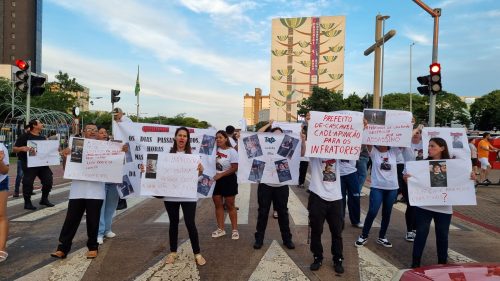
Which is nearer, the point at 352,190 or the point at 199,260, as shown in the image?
the point at 199,260

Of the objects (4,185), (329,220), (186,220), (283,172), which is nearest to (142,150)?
(186,220)

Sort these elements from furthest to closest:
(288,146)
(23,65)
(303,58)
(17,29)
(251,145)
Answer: (303,58) → (17,29) → (23,65) → (251,145) → (288,146)

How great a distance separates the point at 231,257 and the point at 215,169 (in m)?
1.46

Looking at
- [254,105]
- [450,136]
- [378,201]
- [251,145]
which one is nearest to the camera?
[378,201]

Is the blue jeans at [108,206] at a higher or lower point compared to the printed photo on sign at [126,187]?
lower

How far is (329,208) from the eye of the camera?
538cm

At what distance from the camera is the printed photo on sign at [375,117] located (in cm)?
664

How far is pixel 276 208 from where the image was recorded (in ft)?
21.3

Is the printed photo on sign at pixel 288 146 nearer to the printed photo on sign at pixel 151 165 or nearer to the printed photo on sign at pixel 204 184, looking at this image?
the printed photo on sign at pixel 204 184

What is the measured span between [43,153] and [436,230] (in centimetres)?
845

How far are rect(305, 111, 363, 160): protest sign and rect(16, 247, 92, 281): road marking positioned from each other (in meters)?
3.38

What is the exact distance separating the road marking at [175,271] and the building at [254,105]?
525 feet

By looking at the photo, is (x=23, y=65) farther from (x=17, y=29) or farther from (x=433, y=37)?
(x=17, y=29)

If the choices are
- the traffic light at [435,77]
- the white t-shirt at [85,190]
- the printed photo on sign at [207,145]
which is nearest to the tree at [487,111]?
the traffic light at [435,77]
